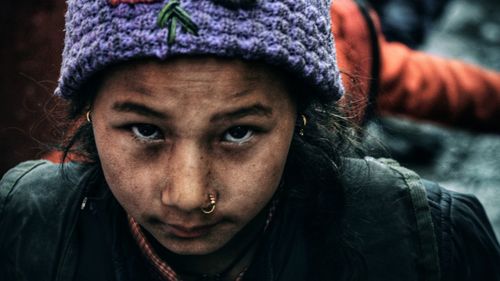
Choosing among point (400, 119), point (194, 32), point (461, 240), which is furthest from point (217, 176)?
point (400, 119)

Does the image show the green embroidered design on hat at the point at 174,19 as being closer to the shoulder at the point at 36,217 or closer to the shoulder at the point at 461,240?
the shoulder at the point at 36,217

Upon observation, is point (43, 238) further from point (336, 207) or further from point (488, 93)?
point (488, 93)

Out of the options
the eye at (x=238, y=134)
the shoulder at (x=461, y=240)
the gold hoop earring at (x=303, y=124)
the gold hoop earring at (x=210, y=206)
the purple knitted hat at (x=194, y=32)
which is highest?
the purple knitted hat at (x=194, y=32)

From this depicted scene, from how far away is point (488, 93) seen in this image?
9.76ft

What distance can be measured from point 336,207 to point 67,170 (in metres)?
0.69

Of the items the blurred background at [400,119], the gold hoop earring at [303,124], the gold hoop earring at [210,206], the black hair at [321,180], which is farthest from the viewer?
the blurred background at [400,119]

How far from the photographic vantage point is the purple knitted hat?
1162 mm

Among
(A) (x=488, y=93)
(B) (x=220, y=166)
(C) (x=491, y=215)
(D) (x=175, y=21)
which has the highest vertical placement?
(D) (x=175, y=21)

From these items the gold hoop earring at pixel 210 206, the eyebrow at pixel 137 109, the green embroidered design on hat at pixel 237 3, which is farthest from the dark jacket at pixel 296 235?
the green embroidered design on hat at pixel 237 3

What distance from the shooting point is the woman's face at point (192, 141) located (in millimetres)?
1188

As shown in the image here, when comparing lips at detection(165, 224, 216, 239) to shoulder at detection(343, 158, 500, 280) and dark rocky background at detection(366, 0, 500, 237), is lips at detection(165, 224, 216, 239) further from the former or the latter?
dark rocky background at detection(366, 0, 500, 237)

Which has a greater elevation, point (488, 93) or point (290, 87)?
point (290, 87)

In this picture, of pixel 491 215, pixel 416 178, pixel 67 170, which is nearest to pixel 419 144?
pixel 491 215

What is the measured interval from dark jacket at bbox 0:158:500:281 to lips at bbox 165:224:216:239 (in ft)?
0.84
